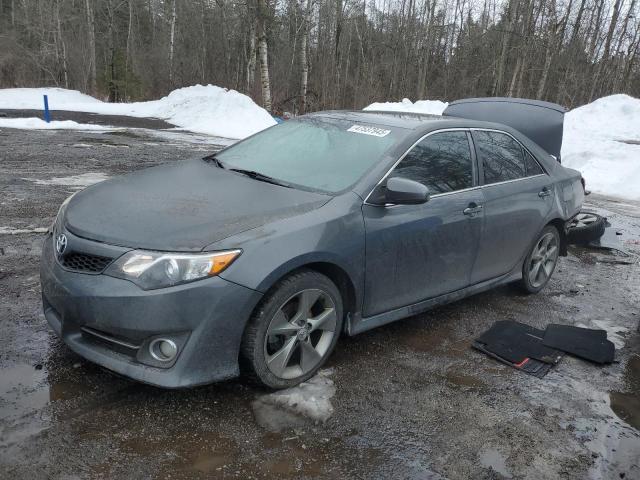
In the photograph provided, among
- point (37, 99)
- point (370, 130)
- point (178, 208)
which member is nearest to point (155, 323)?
point (178, 208)

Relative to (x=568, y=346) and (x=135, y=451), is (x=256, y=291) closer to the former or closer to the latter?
(x=135, y=451)

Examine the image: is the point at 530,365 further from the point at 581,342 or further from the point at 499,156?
the point at 499,156

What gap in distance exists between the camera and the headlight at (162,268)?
2.65m

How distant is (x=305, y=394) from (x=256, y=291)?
785 mm

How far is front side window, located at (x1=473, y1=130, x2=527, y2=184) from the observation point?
4395mm

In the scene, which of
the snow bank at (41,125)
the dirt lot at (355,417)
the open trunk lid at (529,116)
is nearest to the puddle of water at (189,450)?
the dirt lot at (355,417)

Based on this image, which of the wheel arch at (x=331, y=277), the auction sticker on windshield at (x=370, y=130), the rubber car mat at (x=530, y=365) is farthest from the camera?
the auction sticker on windshield at (x=370, y=130)

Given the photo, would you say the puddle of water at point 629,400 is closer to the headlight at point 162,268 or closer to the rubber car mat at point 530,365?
the rubber car mat at point 530,365

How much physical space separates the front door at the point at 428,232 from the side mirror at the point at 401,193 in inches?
3.0

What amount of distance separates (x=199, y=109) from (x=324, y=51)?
16370 mm

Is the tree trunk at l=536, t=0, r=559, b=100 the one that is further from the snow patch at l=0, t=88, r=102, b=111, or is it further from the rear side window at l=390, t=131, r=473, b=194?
the rear side window at l=390, t=131, r=473, b=194

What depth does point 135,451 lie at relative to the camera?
101 inches

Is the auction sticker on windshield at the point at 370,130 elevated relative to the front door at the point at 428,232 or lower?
elevated

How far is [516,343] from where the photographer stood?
4.14 m
